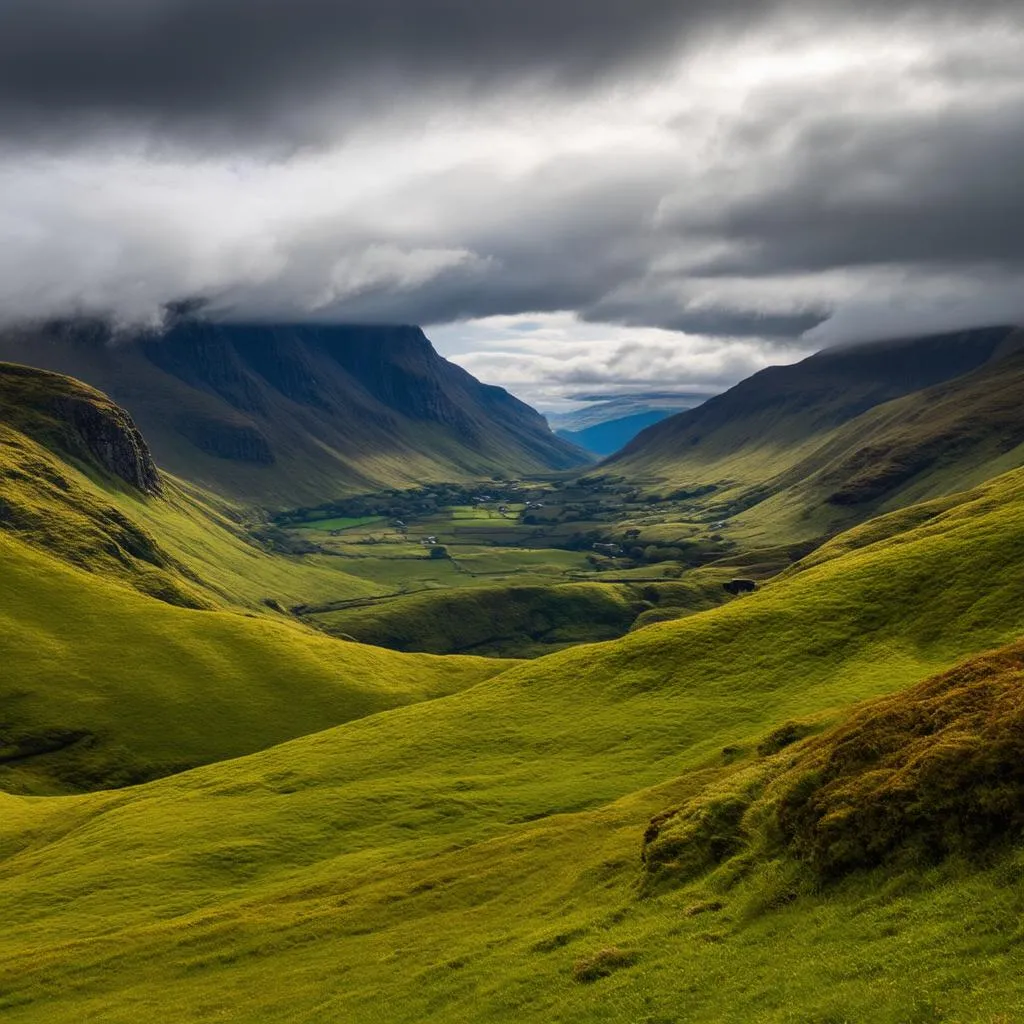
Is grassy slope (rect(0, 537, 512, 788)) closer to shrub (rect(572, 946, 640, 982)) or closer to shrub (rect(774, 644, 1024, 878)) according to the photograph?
shrub (rect(572, 946, 640, 982))

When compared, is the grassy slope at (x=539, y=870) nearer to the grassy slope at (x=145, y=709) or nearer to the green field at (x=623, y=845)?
the green field at (x=623, y=845)

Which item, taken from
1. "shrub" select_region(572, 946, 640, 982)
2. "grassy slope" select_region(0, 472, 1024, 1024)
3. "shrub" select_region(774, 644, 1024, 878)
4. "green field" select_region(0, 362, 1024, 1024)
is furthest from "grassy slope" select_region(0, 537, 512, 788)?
"shrub" select_region(774, 644, 1024, 878)

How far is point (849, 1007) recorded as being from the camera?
3158 centimetres

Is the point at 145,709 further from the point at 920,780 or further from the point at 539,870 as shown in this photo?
the point at 920,780

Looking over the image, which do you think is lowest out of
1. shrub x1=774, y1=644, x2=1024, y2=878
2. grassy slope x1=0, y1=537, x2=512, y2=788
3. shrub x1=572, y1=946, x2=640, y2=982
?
grassy slope x1=0, y1=537, x2=512, y2=788

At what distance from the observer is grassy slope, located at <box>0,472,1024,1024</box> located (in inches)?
1439

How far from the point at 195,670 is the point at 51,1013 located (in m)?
141

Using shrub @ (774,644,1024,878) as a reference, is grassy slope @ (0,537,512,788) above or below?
below

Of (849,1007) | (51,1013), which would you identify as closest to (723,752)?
(849,1007)

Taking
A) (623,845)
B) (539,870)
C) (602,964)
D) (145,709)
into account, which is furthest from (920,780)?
(145,709)

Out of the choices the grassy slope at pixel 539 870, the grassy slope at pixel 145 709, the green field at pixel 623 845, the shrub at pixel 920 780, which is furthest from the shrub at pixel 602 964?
the grassy slope at pixel 145 709

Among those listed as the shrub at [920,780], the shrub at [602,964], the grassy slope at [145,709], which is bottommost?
the grassy slope at [145,709]

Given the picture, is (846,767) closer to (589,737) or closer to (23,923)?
(589,737)

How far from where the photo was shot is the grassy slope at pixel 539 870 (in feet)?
120
